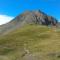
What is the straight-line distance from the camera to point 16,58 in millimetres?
70125

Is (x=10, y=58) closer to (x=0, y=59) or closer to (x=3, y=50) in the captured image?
(x=0, y=59)

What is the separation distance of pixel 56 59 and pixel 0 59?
1636cm

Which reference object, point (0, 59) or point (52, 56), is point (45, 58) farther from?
point (0, 59)

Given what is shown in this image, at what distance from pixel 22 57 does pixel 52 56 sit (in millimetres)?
9724

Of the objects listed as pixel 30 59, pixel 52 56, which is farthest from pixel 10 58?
pixel 52 56

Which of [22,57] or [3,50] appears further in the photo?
[3,50]

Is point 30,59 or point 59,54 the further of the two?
point 59,54

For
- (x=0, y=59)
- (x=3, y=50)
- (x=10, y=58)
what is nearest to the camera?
(x=0, y=59)

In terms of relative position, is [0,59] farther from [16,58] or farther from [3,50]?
[3,50]

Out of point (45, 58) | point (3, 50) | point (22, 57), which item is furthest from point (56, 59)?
point (3, 50)

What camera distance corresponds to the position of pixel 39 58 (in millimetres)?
68250

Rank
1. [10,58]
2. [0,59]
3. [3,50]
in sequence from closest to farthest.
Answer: [0,59], [10,58], [3,50]

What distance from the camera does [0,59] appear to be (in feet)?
216

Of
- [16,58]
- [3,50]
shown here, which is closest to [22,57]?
[16,58]
